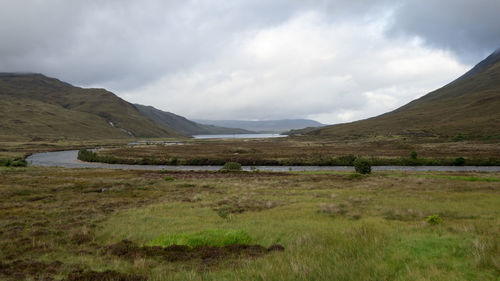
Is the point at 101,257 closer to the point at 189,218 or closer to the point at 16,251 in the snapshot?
the point at 16,251

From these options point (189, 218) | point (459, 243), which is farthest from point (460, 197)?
point (189, 218)

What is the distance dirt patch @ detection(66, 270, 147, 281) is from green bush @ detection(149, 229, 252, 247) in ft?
11.1

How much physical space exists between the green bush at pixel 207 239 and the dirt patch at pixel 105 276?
3.40 metres

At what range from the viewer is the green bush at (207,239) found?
1121 cm

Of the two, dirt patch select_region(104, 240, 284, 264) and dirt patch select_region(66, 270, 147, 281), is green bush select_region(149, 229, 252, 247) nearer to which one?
dirt patch select_region(104, 240, 284, 264)

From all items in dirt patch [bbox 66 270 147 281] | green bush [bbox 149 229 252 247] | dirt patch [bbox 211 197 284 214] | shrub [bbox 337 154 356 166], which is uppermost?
dirt patch [bbox 66 270 147 281]

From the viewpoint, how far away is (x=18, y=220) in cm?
1702

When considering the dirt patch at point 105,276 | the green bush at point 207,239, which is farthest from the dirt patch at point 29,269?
the green bush at point 207,239

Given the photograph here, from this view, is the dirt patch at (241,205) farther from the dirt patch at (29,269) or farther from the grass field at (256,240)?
the dirt patch at (29,269)

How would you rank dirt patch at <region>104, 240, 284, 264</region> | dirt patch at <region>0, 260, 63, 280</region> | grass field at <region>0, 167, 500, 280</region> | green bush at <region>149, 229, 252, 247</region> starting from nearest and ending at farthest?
grass field at <region>0, 167, 500, 280</region>
dirt patch at <region>0, 260, 63, 280</region>
dirt patch at <region>104, 240, 284, 264</region>
green bush at <region>149, 229, 252, 247</region>

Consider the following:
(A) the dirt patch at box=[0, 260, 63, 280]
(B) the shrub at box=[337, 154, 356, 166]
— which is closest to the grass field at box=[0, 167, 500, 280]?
(A) the dirt patch at box=[0, 260, 63, 280]

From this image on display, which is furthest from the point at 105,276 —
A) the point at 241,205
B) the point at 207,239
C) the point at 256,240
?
the point at 241,205

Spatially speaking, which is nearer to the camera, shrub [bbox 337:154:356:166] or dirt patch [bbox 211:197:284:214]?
dirt patch [bbox 211:197:284:214]

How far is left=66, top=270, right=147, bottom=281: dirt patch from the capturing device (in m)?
7.55
